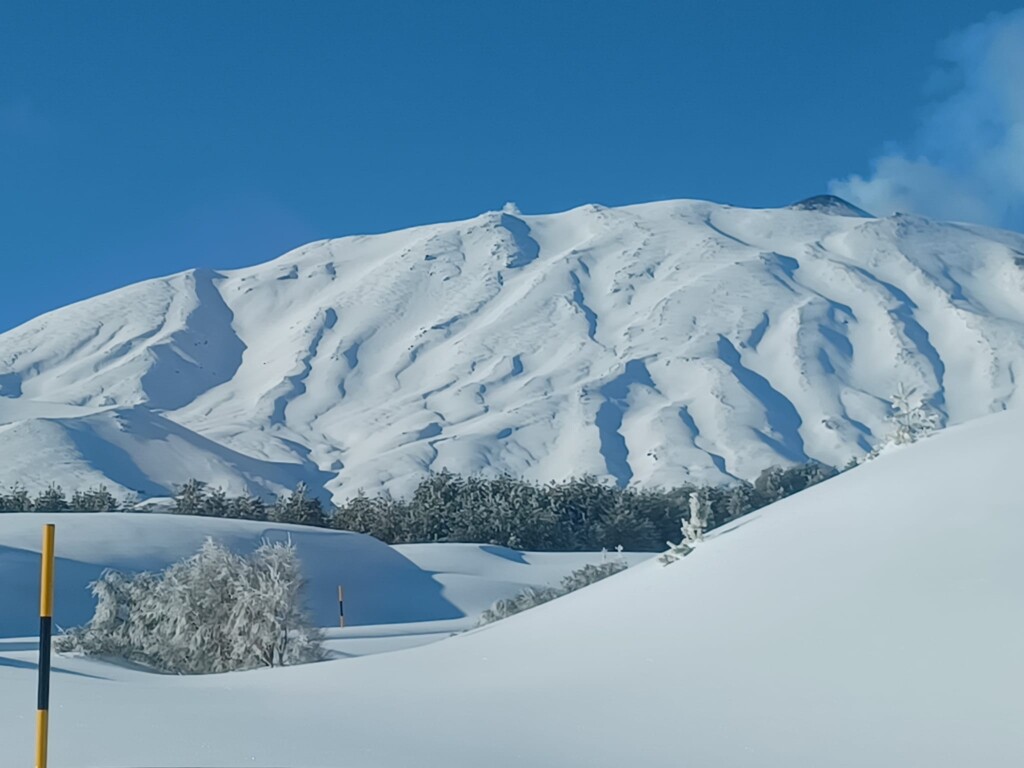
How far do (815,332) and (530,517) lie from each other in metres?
48.8

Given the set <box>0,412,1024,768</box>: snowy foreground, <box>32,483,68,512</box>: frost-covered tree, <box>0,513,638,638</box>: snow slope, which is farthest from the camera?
<box>32,483,68,512</box>: frost-covered tree

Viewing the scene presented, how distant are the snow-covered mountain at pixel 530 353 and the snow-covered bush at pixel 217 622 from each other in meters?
44.3

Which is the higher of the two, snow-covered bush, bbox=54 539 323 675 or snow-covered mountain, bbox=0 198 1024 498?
snow-covered mountain, bbox=0 198 1024 498

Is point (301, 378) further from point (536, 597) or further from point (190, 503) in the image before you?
point (536, 597)

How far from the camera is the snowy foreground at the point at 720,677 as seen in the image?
290 inches

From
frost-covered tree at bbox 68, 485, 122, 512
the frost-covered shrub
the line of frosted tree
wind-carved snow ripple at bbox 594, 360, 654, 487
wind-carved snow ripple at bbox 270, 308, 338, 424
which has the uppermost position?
wind-carved snow ripple at bbox 270, 308, 338, 424

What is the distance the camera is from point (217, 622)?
17141mm

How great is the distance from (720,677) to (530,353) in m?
81.7

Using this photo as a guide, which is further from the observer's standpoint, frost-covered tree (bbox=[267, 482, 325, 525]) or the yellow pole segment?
frost-covered tree (bbox=[267, 482, 325, 525])

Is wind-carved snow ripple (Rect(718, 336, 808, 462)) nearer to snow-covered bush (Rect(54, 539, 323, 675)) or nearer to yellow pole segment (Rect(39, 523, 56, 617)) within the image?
snow-covered bush (Rect(54, 539, 323, 675))

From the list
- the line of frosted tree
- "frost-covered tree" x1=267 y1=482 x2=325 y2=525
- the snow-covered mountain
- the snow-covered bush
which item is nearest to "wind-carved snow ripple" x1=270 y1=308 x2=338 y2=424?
the snow-covered mountain

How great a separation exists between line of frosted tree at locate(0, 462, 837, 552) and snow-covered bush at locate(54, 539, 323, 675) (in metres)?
24.1

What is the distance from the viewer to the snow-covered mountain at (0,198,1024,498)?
72750 millimetres

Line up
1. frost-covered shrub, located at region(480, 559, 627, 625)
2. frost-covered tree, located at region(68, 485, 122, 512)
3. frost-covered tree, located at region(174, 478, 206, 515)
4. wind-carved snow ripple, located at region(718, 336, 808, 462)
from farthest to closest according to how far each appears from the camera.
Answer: wind-carved snow ripple, located at region(718, 336, 808, 462), frost-covered tree, located at region(68, 485, 122, 512), frost-covered tree, located at region(174, 478, 206, 515), frost-covered shrub, located at region(480, 559, 627, 625)
